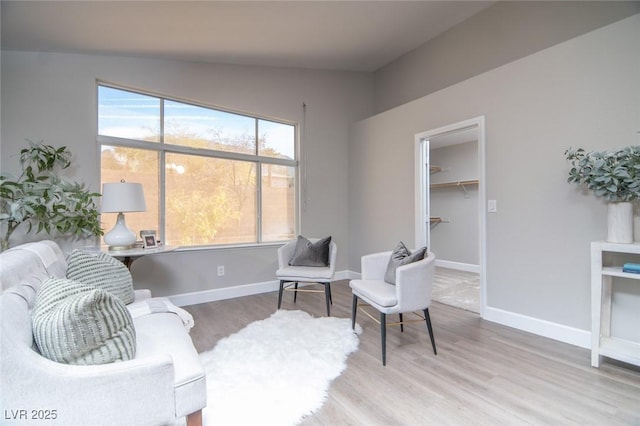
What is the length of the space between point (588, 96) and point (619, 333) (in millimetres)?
1840

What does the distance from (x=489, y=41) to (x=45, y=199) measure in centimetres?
498

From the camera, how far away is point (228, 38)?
3146mm

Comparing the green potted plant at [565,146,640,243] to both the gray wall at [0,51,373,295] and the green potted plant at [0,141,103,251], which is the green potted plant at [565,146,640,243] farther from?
the green potted plant at [0,141,103,251]

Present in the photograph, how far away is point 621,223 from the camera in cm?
214

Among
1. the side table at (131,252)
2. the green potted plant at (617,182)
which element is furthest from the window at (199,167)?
the green potted plant at (617,182)

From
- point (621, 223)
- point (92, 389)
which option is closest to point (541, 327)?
point (621, 223)

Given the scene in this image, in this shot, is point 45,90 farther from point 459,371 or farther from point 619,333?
point 619,333

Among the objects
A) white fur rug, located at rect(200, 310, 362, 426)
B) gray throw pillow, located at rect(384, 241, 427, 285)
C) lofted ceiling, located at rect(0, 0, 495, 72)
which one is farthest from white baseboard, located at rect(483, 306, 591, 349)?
lofted ceiling, located at rect(0, 0, 495, 72)

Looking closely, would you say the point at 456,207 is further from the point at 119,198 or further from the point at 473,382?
the point at 119,198

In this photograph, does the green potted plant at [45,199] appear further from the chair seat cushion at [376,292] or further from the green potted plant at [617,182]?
the green potted plant at [617,182]

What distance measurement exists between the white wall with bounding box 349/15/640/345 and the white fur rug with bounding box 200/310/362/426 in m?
1.63

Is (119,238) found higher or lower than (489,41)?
lower

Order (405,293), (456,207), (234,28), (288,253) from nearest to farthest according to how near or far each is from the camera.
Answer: (405,293), (234,28), (288,253), (456,207)

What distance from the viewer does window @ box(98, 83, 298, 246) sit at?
3262mm
